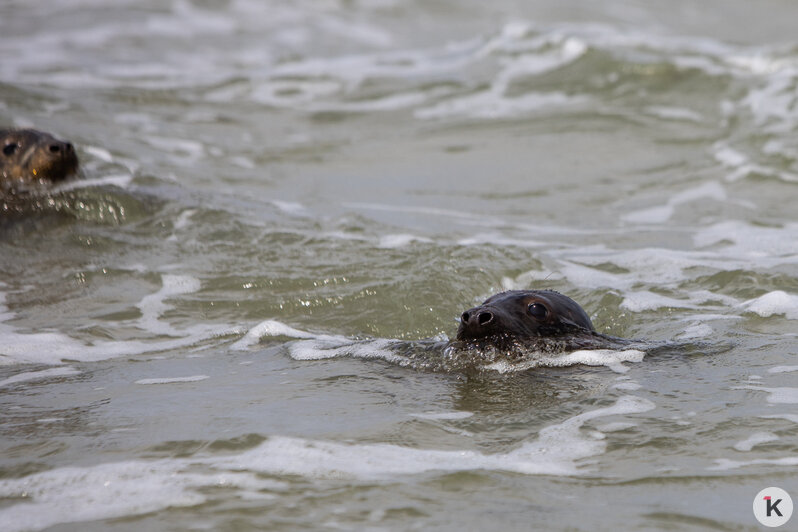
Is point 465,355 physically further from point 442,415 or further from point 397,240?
point 397,240

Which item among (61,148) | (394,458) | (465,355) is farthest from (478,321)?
(61,148)

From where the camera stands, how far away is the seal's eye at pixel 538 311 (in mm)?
5227

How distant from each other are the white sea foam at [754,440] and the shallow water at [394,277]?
65 millimetres

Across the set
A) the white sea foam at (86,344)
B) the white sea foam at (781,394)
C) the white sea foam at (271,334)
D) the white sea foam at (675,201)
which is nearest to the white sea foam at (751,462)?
the white sea foam at (781,394)

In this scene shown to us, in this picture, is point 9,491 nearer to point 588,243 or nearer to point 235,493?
point 235,493

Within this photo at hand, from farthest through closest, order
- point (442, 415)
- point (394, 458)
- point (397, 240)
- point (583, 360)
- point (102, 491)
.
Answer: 1. point (397, 240)
2. point (583, 360)
3. point (442, 415)
4. point (394, 458)
5. point (102, 491)

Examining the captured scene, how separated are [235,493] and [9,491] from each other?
79 centimetres

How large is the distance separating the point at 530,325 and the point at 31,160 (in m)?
5.16

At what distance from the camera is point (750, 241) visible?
25.4 ft

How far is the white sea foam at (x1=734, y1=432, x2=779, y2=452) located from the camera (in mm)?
3924

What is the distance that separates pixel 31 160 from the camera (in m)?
8.60

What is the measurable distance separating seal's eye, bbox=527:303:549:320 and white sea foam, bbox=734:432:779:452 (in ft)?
4.65

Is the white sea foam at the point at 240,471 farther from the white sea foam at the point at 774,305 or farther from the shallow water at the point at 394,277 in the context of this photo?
the white sea foam at the point at 774,305

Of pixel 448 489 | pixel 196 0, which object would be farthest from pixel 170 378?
pixel 196 0
